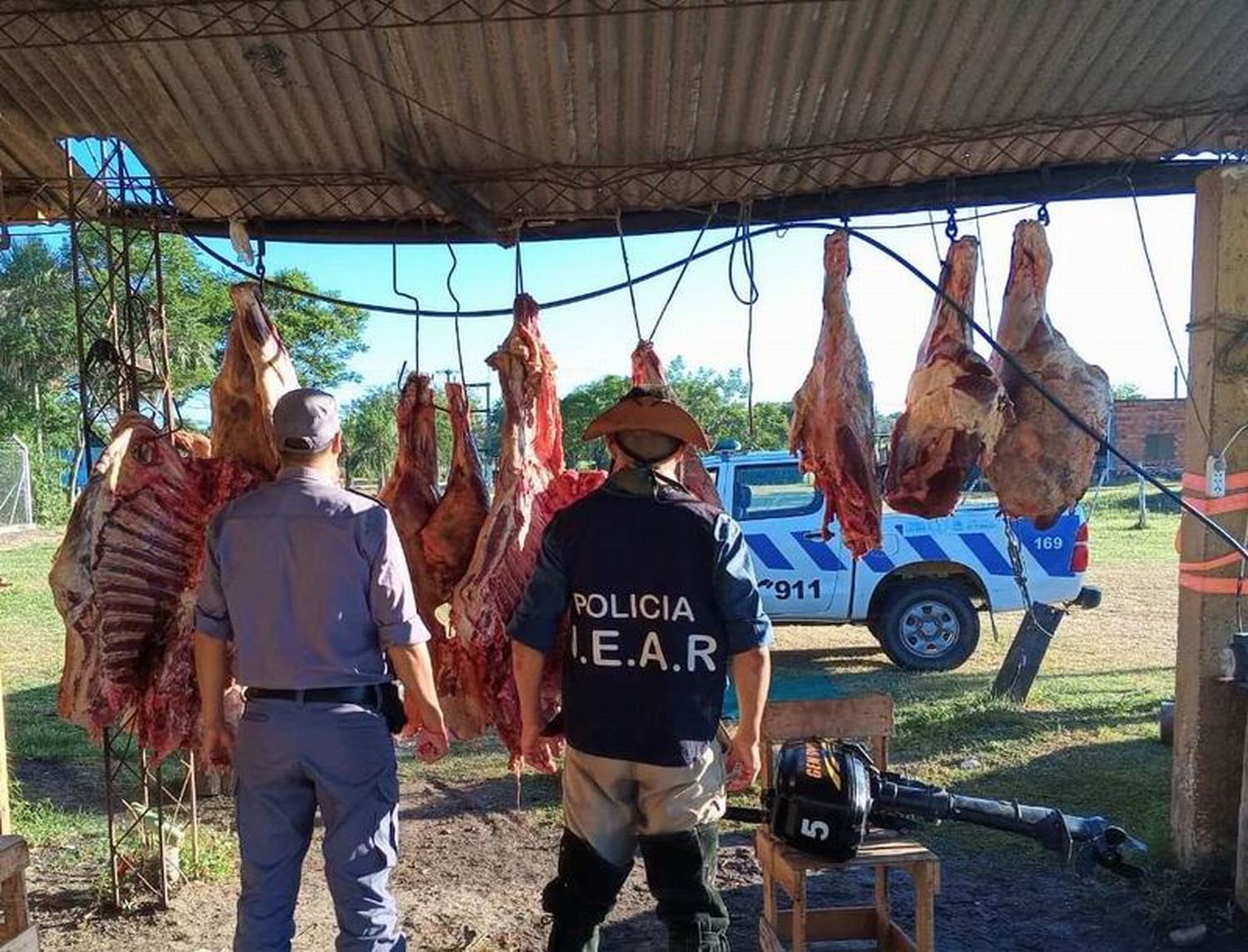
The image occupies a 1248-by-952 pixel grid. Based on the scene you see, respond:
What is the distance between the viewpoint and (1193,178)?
4.35m

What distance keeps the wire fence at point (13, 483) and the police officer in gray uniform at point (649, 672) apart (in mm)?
28796

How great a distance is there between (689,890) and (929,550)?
7164mm

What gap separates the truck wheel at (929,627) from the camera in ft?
31.9

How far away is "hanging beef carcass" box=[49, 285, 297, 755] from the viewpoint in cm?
349

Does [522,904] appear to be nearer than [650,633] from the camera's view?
No

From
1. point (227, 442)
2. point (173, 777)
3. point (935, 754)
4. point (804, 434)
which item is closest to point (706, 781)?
point (804, 434)

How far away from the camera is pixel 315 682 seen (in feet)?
9.64

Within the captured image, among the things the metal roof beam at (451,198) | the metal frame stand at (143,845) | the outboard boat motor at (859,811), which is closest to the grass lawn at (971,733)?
the metal frame stand at (143,845)

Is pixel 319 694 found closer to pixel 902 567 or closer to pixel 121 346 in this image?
pixel 121 346

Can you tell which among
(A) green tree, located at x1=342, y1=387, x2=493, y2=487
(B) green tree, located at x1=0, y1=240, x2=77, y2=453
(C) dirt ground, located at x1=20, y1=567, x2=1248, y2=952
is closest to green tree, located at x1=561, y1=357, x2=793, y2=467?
(A) green tree, located at x1=342, y1=387, x2=493, y2=487

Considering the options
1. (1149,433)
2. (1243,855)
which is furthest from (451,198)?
(1149,433)

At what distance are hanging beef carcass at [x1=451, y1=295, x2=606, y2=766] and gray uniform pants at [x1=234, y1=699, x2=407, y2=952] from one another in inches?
24.2

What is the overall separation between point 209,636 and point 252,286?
149 centimetres

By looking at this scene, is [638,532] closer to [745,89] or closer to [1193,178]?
[745,89]
